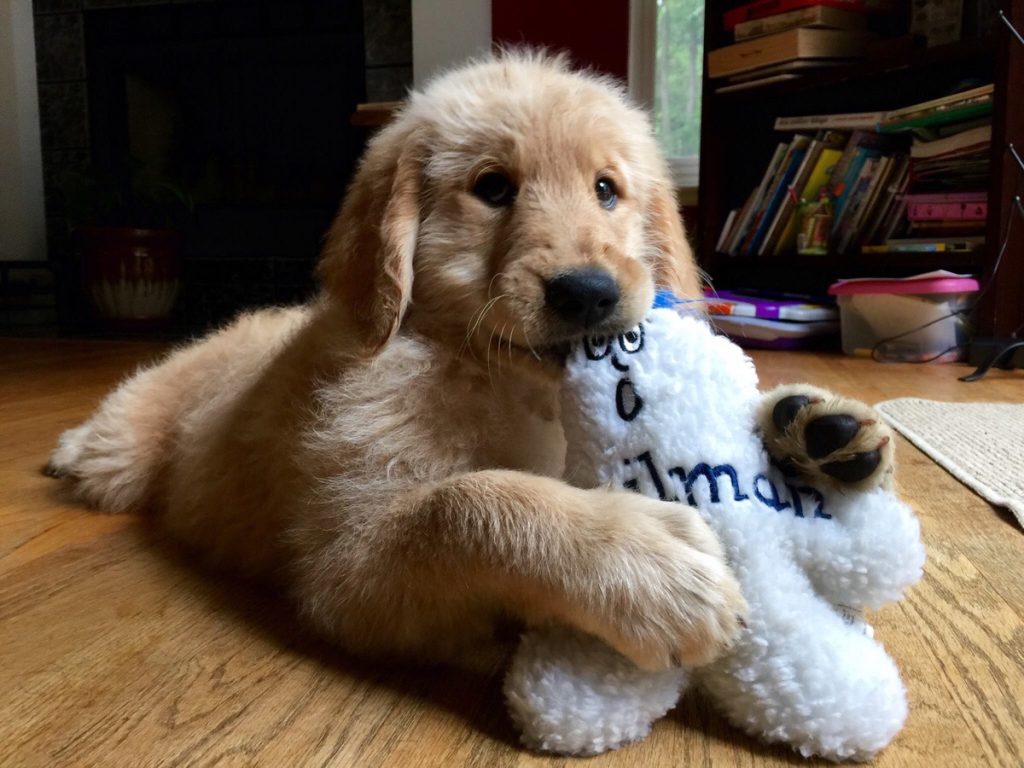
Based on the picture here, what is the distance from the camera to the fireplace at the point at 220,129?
18.1 feet

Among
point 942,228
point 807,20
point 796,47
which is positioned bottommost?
point 942,228

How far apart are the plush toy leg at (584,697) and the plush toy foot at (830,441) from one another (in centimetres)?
25

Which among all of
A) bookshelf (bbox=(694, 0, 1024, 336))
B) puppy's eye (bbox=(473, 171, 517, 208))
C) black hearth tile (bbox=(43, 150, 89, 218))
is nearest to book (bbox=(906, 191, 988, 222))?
bookshelf (bbox=(694, 0, 1024, 336))

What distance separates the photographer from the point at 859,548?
0.88 meters

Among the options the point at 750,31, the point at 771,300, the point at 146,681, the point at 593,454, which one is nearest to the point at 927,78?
the point at 750,31

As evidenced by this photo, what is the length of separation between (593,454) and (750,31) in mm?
3983

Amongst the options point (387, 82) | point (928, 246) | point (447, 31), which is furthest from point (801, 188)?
point (387, 82)

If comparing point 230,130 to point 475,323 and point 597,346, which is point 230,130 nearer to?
point 475,323

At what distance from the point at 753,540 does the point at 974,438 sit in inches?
62.1

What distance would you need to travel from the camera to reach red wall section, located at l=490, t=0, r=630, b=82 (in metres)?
4.87

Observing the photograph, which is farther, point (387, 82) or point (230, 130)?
point (230, 130)

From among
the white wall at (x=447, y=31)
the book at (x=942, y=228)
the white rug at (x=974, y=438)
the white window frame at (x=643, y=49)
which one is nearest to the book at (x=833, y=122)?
the book at (x=942, y=228)

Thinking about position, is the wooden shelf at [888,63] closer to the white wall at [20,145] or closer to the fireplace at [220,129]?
the fireplace at [220,129]

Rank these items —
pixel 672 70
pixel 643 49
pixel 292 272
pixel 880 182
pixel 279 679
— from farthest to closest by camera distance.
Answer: pixel 292 272
pixel 672 70
pixel 643 49
pixel 880 182
pixel 279 679
